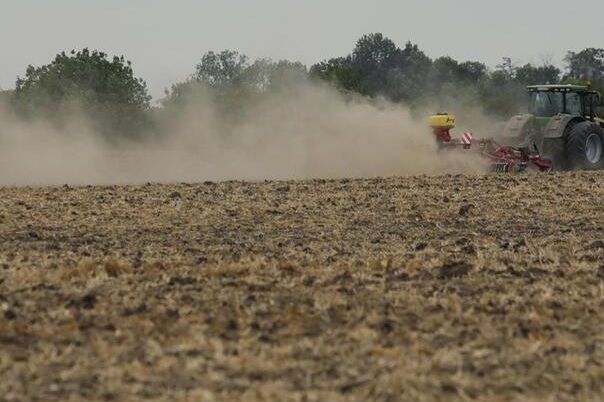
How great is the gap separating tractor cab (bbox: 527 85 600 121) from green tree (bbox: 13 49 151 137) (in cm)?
2235

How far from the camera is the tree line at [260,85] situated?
4150 centimetres

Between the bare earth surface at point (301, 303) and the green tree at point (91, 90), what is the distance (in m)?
31.6

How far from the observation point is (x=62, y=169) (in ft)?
88.8

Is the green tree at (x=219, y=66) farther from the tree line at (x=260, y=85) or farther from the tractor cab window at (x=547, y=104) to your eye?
the tractor cab window at (x=547, y=104)

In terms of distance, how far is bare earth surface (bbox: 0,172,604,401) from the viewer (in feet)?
23.0

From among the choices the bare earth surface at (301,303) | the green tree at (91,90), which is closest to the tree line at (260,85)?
the green tree at (91,90)

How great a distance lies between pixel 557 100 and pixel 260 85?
34.7 metres

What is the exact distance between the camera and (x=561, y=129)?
2622 centimetres

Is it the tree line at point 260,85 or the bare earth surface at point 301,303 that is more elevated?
the tree line at point 260,85

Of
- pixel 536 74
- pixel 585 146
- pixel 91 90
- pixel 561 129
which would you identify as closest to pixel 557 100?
pixel 561 129

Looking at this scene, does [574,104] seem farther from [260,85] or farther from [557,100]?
[260,85]

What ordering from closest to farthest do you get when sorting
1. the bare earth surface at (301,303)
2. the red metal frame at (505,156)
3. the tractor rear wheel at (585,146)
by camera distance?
1. the bare earth surface at (301,303)
2. the red metal frame at (505,156)
3. the tractor rear wheel at (585,146)

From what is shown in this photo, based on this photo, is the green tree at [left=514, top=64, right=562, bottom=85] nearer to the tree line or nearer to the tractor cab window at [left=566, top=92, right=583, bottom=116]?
the tree line

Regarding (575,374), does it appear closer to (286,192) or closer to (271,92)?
(286,192)
